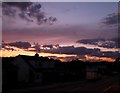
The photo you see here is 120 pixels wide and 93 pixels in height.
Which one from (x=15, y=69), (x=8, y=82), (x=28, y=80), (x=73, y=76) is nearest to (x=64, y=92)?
(x=8, y=82)

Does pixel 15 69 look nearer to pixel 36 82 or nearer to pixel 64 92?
pixel 36 82

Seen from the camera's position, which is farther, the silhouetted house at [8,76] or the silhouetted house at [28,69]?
the silhouetted house at [28,69]

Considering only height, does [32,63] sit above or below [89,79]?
above

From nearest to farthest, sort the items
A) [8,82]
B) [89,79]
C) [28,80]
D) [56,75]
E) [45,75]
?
1. [8,82]
2. [28,80]
3. [45,75]
4. [56,75]
5. [89,79]

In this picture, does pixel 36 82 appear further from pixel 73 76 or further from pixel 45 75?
pixel 73 76

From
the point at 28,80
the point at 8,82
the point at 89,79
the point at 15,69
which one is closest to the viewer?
the point at 8,82

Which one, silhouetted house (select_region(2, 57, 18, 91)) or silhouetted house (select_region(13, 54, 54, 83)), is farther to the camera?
silhouetted house (select_region(13, 54, 54, 83))

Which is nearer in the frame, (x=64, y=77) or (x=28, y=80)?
(x=28, y=80)

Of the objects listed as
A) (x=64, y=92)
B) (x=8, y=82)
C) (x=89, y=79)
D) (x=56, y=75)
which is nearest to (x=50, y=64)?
(x=56, y=75)

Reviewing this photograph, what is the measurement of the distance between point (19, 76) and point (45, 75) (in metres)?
6.37

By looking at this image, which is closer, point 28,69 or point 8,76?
point 8,76

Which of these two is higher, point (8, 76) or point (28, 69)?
point (28, 69)

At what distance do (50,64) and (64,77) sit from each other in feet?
24.0

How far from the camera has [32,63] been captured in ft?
208
